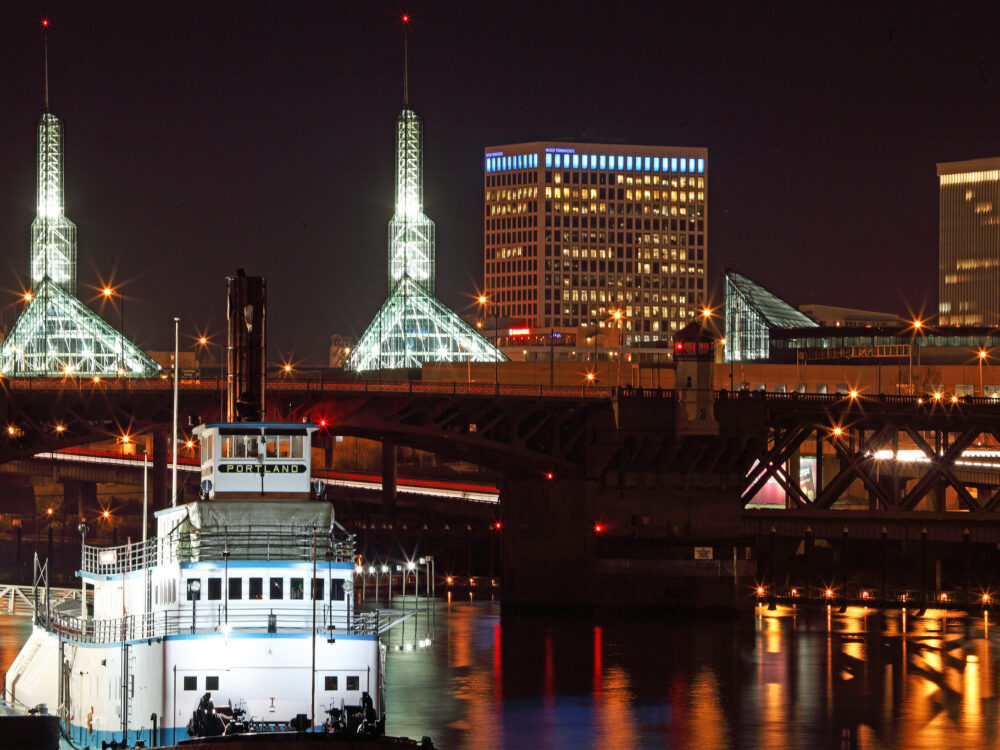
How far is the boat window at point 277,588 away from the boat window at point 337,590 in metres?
1.38

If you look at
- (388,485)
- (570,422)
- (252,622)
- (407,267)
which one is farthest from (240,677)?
(407,267)

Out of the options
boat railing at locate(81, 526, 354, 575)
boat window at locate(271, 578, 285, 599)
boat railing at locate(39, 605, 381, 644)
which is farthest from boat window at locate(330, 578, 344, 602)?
boat window at locate(271, 578, 285, 599)

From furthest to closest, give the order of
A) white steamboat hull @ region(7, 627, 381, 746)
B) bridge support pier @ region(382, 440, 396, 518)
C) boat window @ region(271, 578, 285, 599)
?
bridge support pier @ region(382, 440, 396, 518) → boat window @ region(271, 578, 285, 599) → white steamboat hull @ region(7, 627, 381, 746)

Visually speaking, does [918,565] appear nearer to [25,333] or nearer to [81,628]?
[81,628]

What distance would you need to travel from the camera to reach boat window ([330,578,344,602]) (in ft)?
180

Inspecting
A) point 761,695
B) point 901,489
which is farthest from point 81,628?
point 901,489

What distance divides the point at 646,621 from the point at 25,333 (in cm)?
10297

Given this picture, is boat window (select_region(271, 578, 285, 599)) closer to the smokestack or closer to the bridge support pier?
the smokestack

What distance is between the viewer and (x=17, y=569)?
463 feet

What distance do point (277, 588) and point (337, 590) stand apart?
170 centimetres

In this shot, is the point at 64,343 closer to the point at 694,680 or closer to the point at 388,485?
the point at 388,485

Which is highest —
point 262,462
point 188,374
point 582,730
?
point 188,374

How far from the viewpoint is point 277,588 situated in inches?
2147

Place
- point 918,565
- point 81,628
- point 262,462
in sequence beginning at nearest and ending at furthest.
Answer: point 262,462
point 81,628
point 918,565
